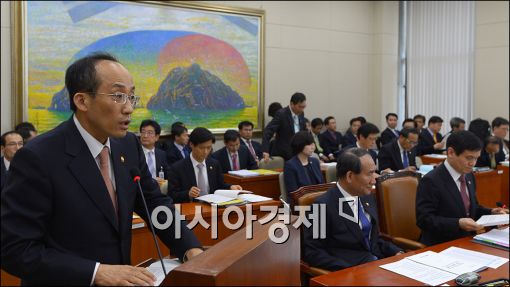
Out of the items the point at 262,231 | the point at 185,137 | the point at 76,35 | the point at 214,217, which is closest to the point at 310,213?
the point at 214,217

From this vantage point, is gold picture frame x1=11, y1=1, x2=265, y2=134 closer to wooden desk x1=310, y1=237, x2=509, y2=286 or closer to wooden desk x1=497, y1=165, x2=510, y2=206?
wooden desk x1=497, y1=165, x2=510, y2=206

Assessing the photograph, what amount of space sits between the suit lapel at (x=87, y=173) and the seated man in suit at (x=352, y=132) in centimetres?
701

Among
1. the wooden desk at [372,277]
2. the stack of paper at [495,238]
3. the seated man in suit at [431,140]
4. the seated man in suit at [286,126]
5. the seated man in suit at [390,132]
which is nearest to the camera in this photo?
the wooden desk at [372,277]

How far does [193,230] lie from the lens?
3.08 metres

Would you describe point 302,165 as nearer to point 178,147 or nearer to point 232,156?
point 232,156

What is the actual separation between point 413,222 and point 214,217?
1.35 meters

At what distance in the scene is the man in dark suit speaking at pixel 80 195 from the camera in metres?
1.18

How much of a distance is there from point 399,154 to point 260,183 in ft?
6.14

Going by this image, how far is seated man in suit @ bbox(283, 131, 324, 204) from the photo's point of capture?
417cm

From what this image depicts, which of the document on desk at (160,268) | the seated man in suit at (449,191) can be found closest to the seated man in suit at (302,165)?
the seated man in suit at (449,191)

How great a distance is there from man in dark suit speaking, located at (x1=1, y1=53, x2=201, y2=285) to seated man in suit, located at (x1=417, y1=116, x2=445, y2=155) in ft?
21.4

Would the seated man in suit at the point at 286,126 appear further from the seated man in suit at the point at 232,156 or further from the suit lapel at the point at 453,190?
the suit lapel at the point at 453,190

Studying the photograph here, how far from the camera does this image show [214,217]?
125 inches

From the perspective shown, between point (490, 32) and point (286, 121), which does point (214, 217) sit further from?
point (490, 32)
